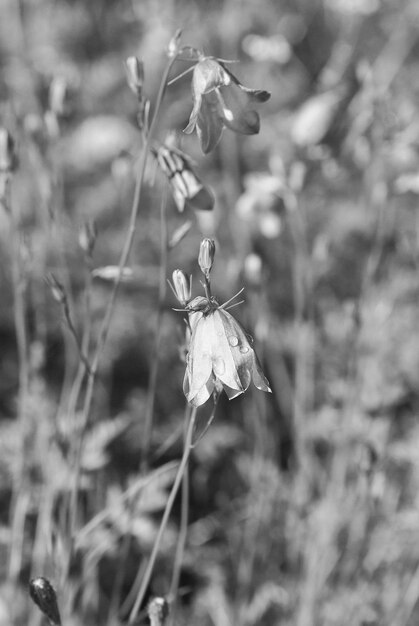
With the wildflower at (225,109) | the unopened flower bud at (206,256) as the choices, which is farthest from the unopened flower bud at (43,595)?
the wildflower at (225,109)

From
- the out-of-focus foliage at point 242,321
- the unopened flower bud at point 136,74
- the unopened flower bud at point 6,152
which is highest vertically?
the unopened flower bud at point 136,74

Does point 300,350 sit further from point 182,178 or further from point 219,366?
point 219,366

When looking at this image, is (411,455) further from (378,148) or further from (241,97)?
(241,97)

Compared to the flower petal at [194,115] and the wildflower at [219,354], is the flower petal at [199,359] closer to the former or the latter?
the wildflower at [219,354]

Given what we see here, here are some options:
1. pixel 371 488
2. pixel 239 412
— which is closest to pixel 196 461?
pixel 239 412

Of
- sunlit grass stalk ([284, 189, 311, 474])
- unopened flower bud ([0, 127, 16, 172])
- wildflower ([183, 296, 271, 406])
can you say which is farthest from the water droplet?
sunlit grass stalk ([284, 189, 311, 474])
